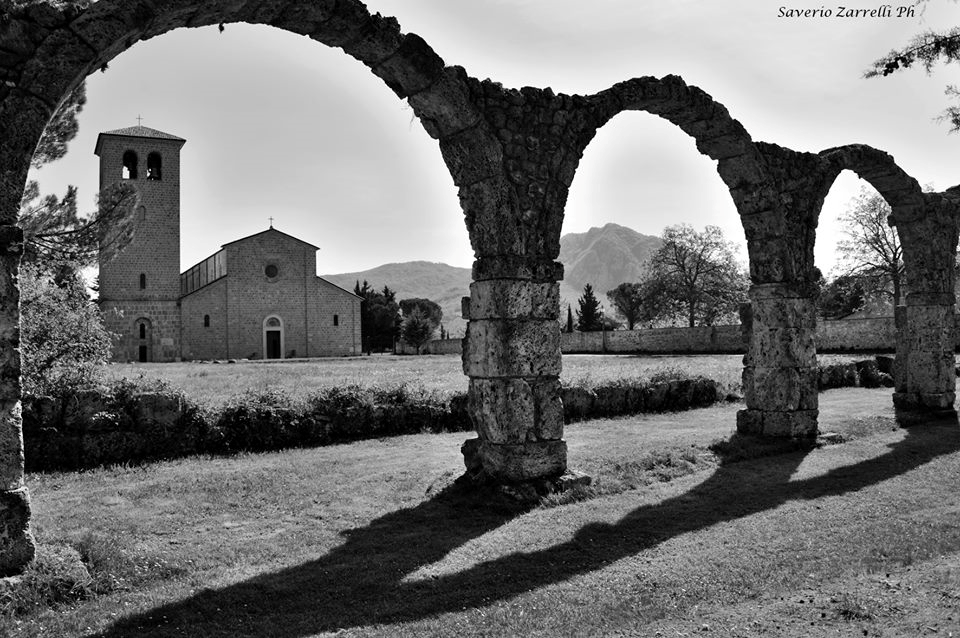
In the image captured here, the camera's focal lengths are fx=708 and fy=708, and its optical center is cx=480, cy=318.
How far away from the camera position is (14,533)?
4.61m

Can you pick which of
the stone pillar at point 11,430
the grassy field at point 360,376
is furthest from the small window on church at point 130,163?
the stone pillar at point 11,430

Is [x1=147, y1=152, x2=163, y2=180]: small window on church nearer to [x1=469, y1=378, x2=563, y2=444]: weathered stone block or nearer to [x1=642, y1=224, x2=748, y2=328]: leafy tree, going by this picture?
[x1=642, y1=224, x2=748, y2=328]: leafy tree

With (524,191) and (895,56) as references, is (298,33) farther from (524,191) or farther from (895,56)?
(895,56)

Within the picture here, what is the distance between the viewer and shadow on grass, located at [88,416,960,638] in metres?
4.40

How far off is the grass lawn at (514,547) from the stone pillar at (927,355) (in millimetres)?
3844

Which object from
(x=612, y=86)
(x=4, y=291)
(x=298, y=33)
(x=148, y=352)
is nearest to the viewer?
(x=4, y=291)

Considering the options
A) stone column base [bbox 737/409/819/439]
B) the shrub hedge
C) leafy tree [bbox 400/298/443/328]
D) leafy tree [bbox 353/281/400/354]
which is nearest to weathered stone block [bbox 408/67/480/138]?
the shrub hedge

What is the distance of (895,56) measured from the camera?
7.60 metres

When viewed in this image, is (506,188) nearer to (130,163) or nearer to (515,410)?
(515,410)

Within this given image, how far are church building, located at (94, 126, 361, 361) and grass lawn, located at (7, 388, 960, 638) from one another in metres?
38.8

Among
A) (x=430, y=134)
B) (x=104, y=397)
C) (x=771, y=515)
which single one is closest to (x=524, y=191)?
(x=430, y=134)

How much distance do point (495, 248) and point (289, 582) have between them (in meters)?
3.93

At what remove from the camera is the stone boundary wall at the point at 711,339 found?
28625mm

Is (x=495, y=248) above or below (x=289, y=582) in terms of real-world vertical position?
above
